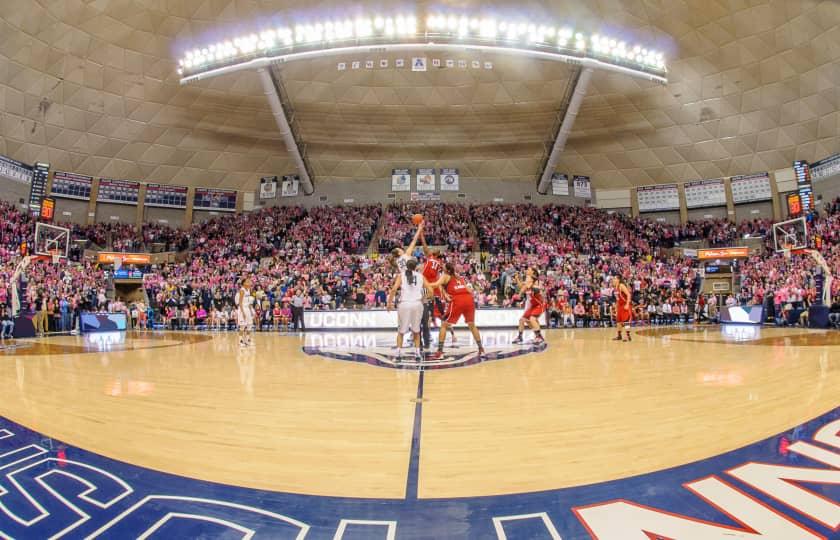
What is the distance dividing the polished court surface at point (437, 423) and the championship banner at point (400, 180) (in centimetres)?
2869

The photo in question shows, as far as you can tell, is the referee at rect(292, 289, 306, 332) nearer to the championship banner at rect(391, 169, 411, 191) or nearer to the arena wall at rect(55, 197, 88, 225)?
the championship banner at rect(391, 169, 411, 191)

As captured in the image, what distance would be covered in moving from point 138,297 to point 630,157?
3660 cm


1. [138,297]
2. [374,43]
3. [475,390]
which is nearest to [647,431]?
[475,390]

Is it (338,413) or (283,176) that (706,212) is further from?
(338,413)

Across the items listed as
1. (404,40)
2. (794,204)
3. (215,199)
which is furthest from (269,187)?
(794,204)

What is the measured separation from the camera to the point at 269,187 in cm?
3544

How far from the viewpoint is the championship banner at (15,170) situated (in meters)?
28.1

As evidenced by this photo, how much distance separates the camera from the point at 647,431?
3340 millimetres

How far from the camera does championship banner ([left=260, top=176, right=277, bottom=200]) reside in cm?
3534

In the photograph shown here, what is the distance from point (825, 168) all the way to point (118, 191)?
49.3 m

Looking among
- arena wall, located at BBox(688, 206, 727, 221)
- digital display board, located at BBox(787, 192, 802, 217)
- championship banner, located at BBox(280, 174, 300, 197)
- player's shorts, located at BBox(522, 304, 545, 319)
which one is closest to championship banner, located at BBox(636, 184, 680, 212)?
arena wall, located at BBox(688, 206, 727, 221)

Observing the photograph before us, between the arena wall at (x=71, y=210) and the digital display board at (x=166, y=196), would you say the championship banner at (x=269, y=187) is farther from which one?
the arena wall at (x=71, y=210)

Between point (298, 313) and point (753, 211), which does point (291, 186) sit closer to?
point (298, 313)

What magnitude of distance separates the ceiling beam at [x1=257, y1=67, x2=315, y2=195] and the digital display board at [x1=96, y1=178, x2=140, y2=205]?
12.2 m
